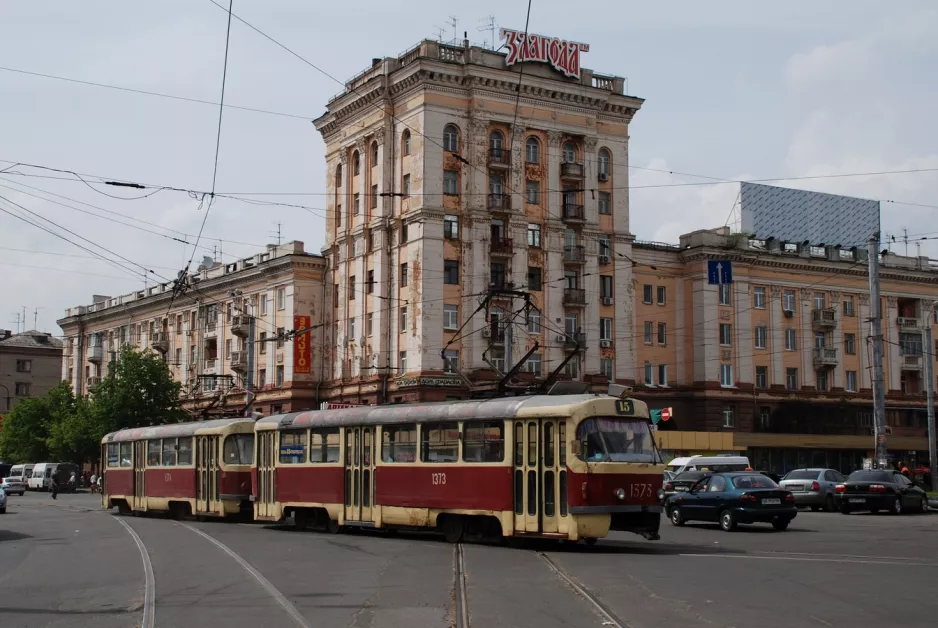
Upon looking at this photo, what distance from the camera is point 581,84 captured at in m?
59.3

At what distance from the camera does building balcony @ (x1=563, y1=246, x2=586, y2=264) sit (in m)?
59.3

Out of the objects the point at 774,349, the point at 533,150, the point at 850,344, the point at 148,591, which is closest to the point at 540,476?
the point at 148,591

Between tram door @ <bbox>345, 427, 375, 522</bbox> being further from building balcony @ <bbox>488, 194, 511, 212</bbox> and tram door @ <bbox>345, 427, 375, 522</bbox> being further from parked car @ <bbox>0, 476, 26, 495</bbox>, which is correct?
parked car @ <bbox>0, 476, 26, 495</bbox>

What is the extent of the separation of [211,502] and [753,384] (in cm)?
4273

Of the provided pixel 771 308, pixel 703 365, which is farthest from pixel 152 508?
pixel 771 308

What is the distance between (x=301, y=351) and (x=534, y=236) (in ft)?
47.8

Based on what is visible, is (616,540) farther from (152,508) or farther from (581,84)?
(581,84)

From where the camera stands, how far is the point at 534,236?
5872 centimetres

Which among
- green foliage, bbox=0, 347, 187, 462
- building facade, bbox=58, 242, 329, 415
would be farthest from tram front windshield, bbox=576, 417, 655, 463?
green foliage, bbox=0, 347, 187, 462

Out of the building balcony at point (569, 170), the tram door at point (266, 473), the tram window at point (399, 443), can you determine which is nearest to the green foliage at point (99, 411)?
the building balcony at point (569, 170)

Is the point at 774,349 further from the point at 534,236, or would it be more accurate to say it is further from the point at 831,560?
the point at 831,560

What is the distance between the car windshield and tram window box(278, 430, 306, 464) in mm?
9537

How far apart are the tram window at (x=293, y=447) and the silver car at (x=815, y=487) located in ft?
51.7

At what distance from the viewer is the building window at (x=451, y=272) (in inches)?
2221
